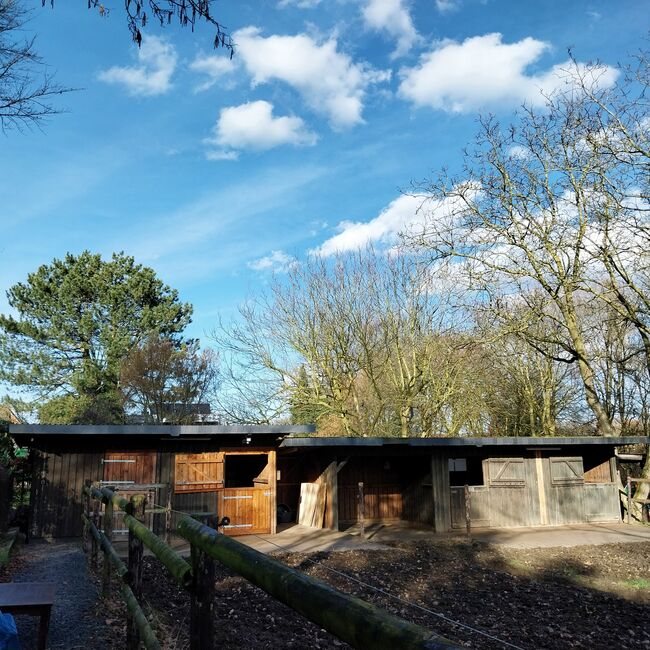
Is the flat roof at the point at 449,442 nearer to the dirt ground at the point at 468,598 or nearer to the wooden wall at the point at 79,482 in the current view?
the wooden wall at the point at 79,482

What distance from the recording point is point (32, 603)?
3.96 metres

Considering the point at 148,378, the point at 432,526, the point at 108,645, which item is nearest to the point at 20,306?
the point at 148,378

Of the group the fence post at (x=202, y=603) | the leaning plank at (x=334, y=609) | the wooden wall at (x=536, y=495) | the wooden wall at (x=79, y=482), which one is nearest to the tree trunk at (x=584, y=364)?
the wooden wall at (x=536, y=495)

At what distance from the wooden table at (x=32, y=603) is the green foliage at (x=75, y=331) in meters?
23.5

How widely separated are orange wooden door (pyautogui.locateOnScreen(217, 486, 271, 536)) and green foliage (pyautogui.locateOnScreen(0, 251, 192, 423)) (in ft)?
46.1

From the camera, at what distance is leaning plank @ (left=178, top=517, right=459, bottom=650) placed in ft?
3.54

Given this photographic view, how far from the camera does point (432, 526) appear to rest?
16.9 m

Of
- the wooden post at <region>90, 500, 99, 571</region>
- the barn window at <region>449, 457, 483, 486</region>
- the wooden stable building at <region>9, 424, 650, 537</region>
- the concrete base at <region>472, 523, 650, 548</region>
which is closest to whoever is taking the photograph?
the wooden post at <region>90, 500, 99, 571</region>

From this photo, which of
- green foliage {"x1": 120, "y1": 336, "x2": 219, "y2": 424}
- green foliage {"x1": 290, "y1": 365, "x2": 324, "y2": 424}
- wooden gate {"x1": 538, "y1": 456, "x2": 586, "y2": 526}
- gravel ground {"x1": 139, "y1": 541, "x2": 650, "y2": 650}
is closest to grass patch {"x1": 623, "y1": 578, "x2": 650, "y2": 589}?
gravel ground {"x1": 139, "y1": 541, "x2": 650, "y2": 650}

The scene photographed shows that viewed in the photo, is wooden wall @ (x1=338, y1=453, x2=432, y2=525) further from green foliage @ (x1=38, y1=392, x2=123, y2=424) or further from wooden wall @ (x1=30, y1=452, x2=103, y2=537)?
green foliage @ (x1=38, y1=392, x2=123, y2=424)

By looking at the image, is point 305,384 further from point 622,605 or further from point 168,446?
point 622,605

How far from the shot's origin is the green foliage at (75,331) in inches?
1076

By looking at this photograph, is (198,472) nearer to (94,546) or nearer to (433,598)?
(94,546)

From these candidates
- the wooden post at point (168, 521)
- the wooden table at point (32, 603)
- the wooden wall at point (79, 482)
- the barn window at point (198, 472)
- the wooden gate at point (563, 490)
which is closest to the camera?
the wooden table at point (32, 603)
